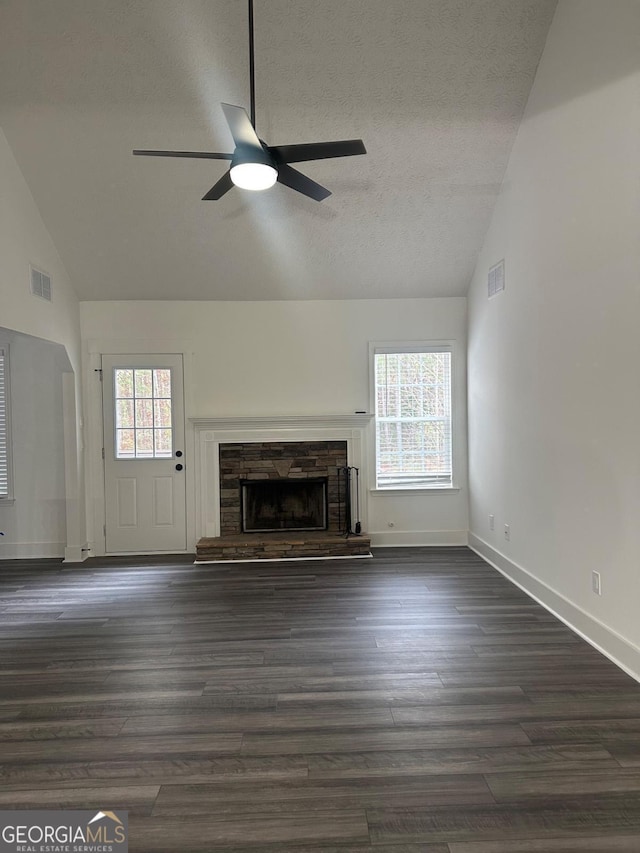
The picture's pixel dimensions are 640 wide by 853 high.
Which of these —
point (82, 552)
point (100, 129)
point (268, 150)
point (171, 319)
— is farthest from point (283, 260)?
point (82, 552)

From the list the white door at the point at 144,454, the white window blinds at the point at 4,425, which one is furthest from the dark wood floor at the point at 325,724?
the white window blinds at the point at 4,425

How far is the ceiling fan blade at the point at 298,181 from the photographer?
10.4ft

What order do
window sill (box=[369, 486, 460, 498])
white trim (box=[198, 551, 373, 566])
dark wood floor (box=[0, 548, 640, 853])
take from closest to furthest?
1. dark wood floor (box=[0, 548, 640, 853])
2. white trim (box=[198, 551, 373, 566])
3. window sill (box=[369, 486, 460, 498])

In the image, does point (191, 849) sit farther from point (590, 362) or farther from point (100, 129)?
point (100, 129)

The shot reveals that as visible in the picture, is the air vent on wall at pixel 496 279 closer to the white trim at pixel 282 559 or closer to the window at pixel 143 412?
the white trim at pixel 282 559

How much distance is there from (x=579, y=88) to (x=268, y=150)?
2.05 meters

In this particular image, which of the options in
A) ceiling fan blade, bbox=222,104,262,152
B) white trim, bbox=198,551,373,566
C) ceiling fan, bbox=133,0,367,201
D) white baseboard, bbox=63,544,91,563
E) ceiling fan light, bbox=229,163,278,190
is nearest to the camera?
ceiling fan blade, bbox=222,104,262,152

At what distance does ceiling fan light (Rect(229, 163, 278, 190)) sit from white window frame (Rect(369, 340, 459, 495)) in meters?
2.89

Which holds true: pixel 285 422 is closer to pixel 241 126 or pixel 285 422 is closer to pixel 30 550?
pixel 30 550

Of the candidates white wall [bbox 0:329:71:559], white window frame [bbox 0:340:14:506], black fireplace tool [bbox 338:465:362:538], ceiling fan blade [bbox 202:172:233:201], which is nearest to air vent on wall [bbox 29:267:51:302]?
white wall [bbox 0:329:71:559]

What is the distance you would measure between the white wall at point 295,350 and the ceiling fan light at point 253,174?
2.65 meters

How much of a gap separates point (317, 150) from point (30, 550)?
5.12 meters

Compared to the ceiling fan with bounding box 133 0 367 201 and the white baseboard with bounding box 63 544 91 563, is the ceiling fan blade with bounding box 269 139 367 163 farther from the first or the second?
the white baseboard with bounding box 63 544 91 563

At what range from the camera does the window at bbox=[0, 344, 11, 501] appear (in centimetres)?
568
